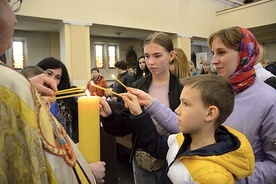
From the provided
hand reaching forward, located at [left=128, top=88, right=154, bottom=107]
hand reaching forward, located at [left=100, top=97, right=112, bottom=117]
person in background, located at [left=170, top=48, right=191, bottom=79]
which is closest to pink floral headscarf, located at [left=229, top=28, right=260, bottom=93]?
hand reaching forward, located at [left=128, top=88, right=154, bottom=107]

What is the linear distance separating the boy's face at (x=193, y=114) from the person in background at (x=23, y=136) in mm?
577

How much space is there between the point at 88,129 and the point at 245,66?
0.88 m

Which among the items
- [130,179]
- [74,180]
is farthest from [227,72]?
[130,179]

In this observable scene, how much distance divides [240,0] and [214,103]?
567 inches

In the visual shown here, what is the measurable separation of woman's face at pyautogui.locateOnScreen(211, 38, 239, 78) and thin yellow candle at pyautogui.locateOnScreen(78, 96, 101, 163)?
761 mm

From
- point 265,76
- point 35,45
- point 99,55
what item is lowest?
point 265,76

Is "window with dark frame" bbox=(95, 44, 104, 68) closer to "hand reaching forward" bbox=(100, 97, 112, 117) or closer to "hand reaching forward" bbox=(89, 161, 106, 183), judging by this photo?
"hand reaching forward" bbox=(100, 97, 112, 117)

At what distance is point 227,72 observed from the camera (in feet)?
4.02

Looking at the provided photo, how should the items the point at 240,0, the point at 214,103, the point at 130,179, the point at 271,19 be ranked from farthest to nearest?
the point at 240,0 → the point at 271,19 → the point at 130,179 → the point at 214,103

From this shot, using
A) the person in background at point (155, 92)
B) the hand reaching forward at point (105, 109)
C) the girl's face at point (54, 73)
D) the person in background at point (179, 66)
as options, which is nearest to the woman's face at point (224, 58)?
the person in background at point (155, 92)

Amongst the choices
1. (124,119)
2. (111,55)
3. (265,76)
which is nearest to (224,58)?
(124,119)

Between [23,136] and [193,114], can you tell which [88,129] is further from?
[193,114]

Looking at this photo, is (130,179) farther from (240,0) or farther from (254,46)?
(240,0)

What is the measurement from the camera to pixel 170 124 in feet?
4.12
